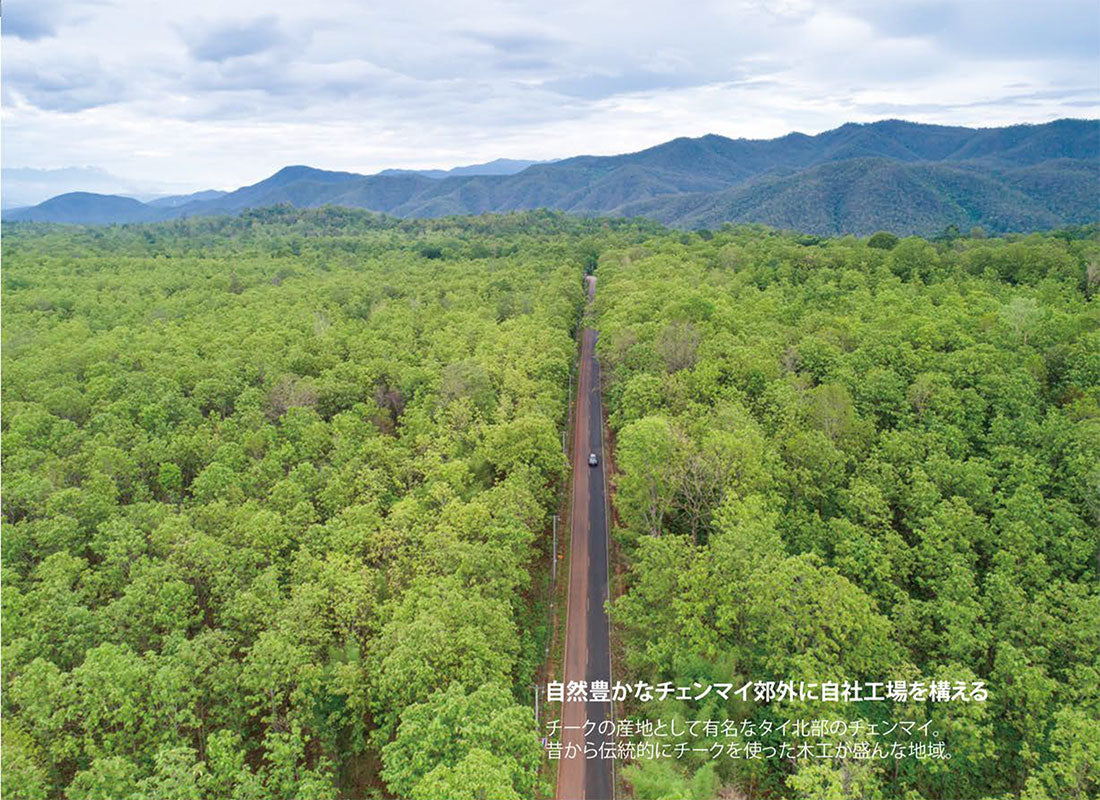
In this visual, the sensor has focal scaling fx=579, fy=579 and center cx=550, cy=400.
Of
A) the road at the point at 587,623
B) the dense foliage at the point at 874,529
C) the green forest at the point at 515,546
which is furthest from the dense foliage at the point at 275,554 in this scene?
the dense foliage at the point at 874,529

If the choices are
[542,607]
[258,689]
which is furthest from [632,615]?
[258,689]

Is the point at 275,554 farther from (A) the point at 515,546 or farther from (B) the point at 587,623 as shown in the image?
(B) the point at 587,623

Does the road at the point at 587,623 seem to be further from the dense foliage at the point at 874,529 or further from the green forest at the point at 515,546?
the dense foliage at the point at 874,529

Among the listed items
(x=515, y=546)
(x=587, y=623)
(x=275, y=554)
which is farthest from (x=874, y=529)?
(x=275, y=554)

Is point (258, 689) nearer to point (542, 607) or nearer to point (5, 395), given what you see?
point (542, 607)

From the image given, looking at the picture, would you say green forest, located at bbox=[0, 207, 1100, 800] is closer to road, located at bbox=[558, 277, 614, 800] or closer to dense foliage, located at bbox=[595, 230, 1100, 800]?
dense foliage, located at bbox=[595, 230, 1100, 800]

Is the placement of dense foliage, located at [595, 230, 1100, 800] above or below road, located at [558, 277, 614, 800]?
above

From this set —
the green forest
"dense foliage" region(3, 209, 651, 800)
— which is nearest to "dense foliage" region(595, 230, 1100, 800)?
the green forest
